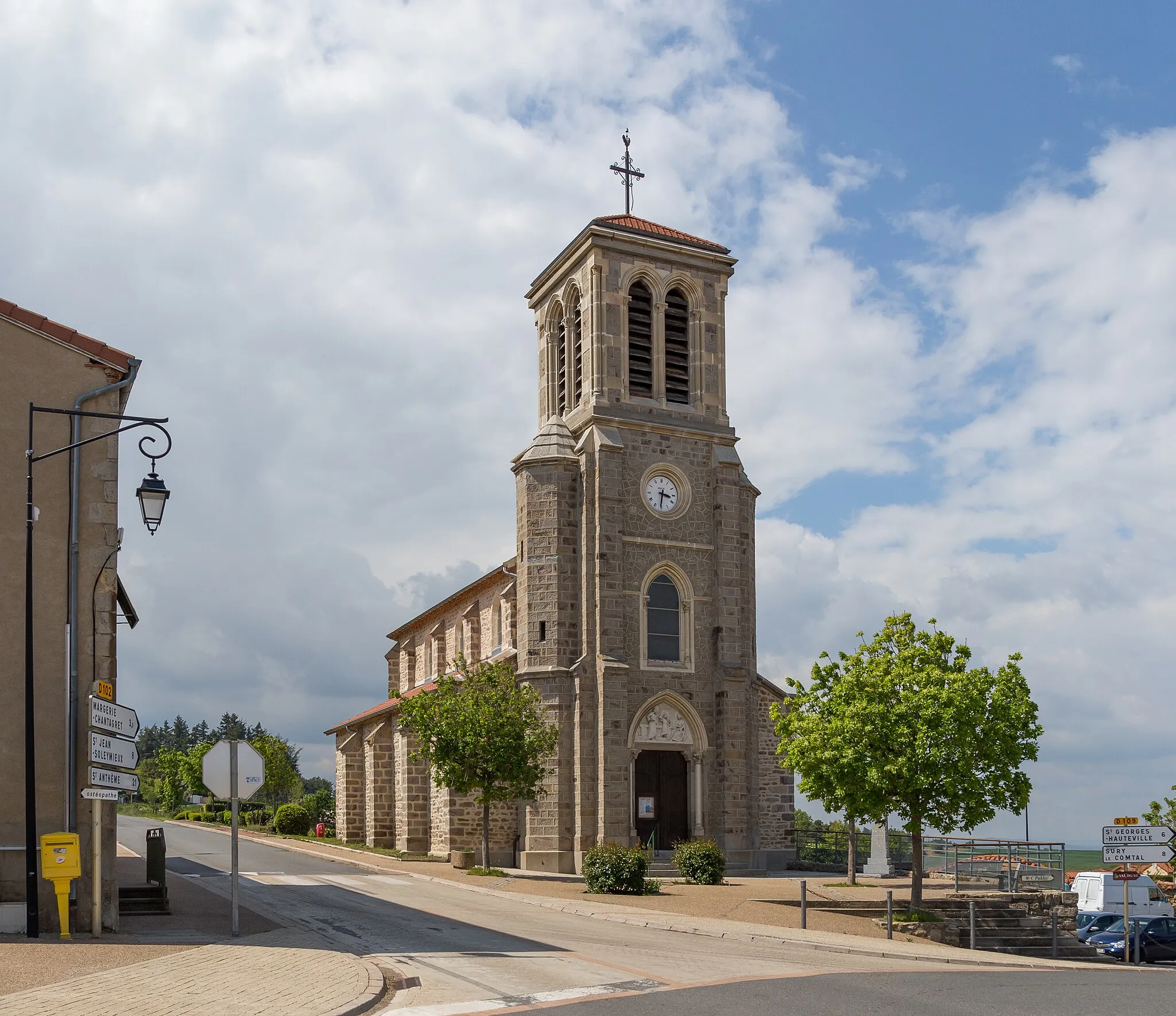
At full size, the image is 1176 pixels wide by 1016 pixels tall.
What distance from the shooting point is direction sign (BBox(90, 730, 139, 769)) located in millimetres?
15648

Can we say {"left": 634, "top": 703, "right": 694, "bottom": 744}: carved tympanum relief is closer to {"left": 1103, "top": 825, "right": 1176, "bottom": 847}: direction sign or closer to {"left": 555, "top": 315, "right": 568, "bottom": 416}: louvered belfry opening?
{"left": 555, "top": 315, "right": 568, "bottom": 416}: louvered belfry opening

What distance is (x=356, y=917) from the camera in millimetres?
20531

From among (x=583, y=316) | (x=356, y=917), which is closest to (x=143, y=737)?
(x=583, y=316)

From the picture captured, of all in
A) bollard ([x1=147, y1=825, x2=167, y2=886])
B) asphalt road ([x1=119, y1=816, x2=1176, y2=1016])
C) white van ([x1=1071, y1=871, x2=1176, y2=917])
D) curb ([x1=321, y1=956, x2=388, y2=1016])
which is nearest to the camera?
curb ([x1=321, y1=956, x2=388, y2=1016])

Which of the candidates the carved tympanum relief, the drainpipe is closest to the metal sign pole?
the drainpipe

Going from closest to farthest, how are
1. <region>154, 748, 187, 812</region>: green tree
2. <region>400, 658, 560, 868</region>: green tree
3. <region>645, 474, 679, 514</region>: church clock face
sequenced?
<region>400, 658, 560, 868</region>: green tree
<region>645, 474, 679, 514</region>: church clock face
<region>154, 748, 187, 812</region>: green tree

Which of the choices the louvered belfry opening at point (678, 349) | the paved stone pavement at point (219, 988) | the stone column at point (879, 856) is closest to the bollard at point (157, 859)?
the paved stone pavement at point (219, 988)

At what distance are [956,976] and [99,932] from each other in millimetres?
11231

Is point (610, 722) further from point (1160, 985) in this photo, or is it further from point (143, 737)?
point (143, 737)

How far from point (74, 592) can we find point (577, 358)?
78.2 ft

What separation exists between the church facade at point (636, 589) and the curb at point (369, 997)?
20.0 metres

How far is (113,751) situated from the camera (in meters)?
16.2

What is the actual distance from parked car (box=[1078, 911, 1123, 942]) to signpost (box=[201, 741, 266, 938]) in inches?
790

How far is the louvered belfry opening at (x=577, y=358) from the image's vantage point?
127ft
